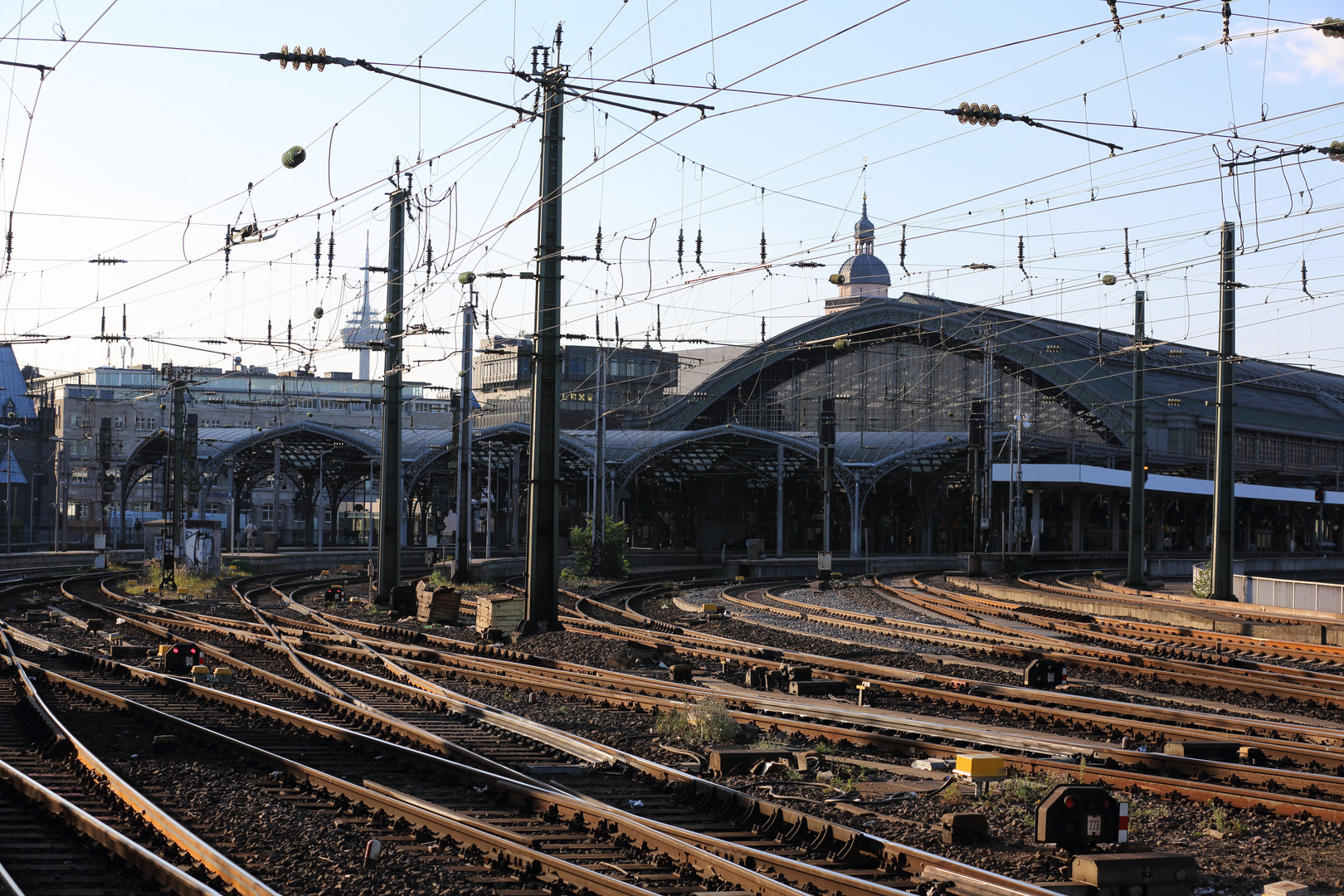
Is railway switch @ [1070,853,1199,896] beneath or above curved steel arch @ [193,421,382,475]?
beneath

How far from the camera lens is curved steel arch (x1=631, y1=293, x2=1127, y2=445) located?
260ft

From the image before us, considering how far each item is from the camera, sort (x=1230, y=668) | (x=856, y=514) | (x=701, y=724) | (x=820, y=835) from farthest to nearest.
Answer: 1. (x=856, y=514)
2. (x=1230, y=668)
3. (x=701, y=724)
4. (x=820, y=835)

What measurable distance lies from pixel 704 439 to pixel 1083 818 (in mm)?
57912

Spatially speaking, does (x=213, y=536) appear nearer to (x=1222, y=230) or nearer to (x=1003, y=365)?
(x=1222, y=230)

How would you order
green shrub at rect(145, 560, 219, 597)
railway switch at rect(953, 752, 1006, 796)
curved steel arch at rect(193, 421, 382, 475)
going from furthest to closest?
curved steel arch at rect(193, 421, 382, 475) → green shrub at rect(145, 560, 219, 597) → railway switch at rect(953, 752, 1006, 796)

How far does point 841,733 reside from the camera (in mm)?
13602

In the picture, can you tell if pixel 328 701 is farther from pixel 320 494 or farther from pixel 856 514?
pixel 320 494

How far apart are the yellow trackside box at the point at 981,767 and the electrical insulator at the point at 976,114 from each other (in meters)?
7.94

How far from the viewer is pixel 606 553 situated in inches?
1810

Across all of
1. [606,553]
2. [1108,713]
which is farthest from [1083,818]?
[606,553]

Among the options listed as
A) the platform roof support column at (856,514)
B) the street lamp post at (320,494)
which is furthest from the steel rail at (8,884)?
the platform roof support column at (856,514)

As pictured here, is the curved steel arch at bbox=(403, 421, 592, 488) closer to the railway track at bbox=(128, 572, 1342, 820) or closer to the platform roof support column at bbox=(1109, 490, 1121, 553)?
the platform roof support column at bbox=(1109, 490, 1121, 553)

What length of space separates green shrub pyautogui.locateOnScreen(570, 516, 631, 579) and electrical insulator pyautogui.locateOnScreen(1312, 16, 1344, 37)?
34.0 metres

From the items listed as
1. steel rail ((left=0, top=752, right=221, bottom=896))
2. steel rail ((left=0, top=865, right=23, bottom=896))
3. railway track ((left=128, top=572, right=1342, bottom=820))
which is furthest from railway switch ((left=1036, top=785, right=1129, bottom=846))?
steel rail ((left=0, top=865, right=23, bottom=896))
